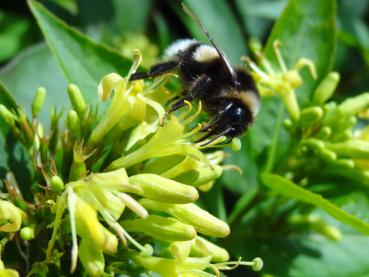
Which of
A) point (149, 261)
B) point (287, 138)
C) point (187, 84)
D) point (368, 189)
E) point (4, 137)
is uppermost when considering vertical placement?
point (4, 137)

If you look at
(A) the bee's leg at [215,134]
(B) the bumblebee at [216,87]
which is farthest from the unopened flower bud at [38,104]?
(A) the bee's leg at [215,134]

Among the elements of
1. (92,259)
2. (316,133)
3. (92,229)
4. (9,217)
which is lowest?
(316,133)

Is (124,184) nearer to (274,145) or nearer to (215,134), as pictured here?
(215,134)

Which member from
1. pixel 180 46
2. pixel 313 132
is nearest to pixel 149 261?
pixel 180 46

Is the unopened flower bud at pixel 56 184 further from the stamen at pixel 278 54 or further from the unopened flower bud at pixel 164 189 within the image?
the stamen at pixel 278 54

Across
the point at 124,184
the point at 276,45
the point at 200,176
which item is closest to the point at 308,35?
the point at 276,45

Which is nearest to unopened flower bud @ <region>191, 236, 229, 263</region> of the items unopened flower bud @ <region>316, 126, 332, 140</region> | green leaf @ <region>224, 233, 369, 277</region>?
green leaf @ <region>224, 233, 369, 277</region>

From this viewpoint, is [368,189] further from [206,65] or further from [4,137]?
[4,137]

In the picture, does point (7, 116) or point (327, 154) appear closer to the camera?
point (7, 116)
